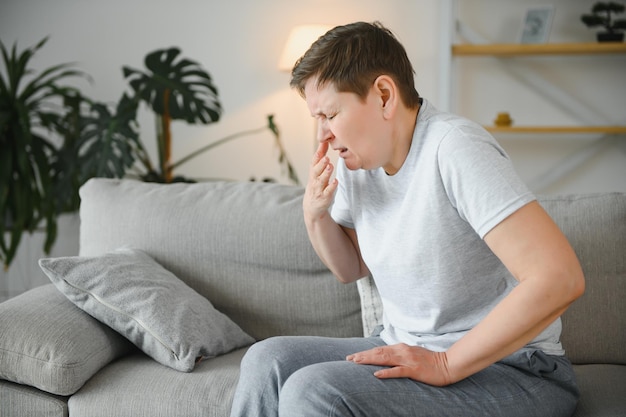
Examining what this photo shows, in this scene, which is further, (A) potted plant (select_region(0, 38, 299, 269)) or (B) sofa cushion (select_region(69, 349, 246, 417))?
(A) potted plant (select_region(0, 38, 299, 269))

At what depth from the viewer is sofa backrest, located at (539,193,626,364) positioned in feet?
5.98

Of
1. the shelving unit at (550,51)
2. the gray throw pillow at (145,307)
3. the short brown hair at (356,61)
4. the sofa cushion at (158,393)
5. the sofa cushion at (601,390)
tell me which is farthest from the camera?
the shelving unit at (550,51)

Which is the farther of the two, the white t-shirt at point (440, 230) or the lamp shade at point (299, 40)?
the lamp shade at point (299, 40)

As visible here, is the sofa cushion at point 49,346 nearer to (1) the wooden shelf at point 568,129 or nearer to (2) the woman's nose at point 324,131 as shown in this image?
(2) the woman's nose at point 324,131

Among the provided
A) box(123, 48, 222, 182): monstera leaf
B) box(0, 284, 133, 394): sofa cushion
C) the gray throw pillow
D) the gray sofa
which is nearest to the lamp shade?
box(123, 48, 222, 182): monstera leaf

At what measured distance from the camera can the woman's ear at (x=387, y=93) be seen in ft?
4.43

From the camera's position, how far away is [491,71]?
165 inches

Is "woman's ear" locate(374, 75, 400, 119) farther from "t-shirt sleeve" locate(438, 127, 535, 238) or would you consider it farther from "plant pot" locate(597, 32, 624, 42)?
"plant pot" locate(597, 32, 624, 42)

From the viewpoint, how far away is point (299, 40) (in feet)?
12.5

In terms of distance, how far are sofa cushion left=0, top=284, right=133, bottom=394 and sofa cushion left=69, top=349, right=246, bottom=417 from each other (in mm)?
39

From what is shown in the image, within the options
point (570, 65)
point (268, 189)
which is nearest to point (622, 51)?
point (570, 65)

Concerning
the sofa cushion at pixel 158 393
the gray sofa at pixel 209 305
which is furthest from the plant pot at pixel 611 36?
the sofa cushion at pixel 158 393

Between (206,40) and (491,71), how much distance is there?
148 centimetres

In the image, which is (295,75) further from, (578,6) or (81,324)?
(578,6)
